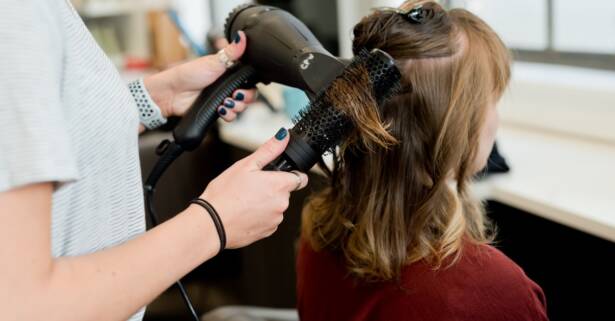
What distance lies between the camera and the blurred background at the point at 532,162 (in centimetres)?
131

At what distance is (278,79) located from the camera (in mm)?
978

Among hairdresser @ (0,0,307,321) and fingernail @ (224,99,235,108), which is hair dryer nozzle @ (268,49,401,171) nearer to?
hairdresser @ (0,0,307,321)

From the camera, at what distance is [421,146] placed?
95 cm

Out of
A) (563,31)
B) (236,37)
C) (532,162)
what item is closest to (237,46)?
(236,37)

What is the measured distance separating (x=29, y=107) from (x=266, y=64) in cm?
45

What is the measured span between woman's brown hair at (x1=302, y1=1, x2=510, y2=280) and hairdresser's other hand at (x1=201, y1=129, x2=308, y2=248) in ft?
0.54

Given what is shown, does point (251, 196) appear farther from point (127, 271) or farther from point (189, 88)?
point (189, 88)

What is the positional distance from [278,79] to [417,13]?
216mm

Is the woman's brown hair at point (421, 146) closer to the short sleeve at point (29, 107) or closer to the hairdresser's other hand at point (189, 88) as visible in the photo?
the hairdresser's other hand at point (189, 88)

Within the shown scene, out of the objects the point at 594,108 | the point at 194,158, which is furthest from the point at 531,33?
the point at 194,158

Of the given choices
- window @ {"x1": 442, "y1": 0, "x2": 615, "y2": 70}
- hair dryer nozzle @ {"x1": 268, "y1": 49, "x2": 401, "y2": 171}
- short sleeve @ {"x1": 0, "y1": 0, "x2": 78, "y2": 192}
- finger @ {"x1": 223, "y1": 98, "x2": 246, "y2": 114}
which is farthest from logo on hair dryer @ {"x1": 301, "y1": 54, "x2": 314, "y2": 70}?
Result: window @ {"x1": 442, "y1": 0, "x2": 615, "y2": 70}

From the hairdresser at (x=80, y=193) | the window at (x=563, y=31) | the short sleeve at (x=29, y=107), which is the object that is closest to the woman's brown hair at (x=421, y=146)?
the hairdresser at (x=80, y=193)

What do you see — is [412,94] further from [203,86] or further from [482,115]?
[203,86]

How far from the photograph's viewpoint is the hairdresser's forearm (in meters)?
0.61
